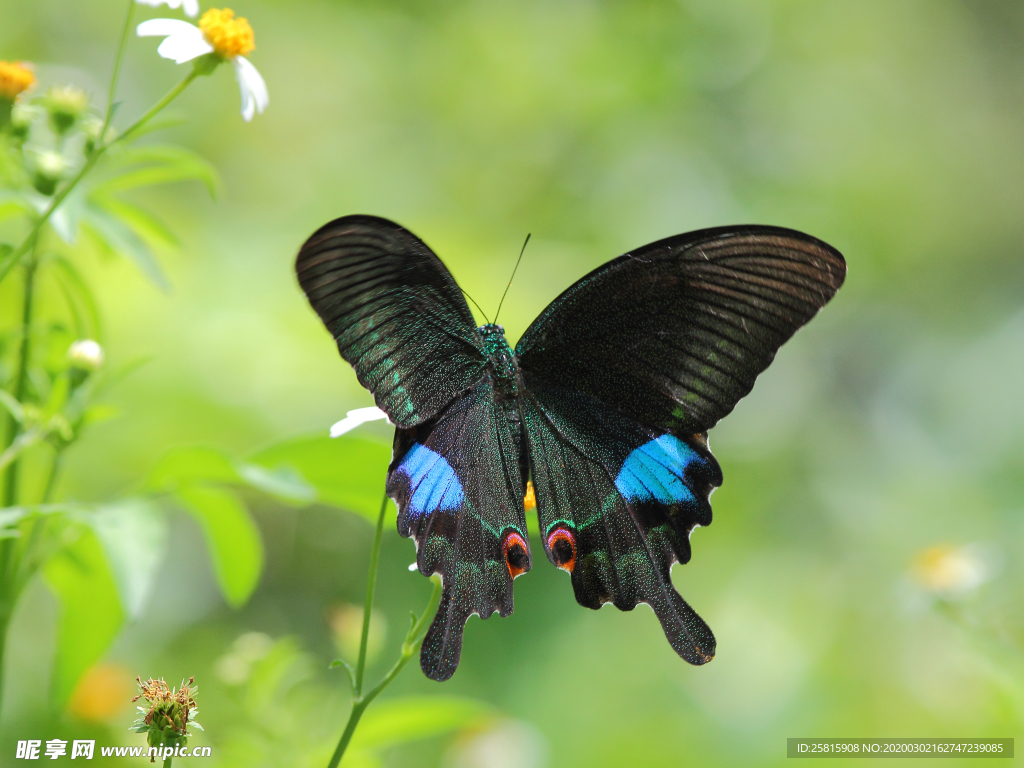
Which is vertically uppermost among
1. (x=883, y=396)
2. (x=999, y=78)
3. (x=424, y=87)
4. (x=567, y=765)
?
(x=999, y=78)

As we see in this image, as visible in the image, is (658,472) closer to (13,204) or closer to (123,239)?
(123,239)

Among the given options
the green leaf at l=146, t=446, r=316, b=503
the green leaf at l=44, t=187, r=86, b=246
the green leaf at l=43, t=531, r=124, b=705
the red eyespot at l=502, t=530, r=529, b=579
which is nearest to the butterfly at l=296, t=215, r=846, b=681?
the red eyespot at l=502, t=530, r=529, b=579

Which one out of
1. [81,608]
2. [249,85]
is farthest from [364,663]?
[249,85]

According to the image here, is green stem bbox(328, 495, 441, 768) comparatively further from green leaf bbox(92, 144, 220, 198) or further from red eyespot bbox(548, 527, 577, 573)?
green leaf bbox(92, 144, 220, 198)

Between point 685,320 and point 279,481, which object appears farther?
point 685,320

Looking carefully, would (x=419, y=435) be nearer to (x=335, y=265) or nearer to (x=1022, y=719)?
(x=335, y=265)

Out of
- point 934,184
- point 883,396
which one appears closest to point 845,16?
point 934,184
